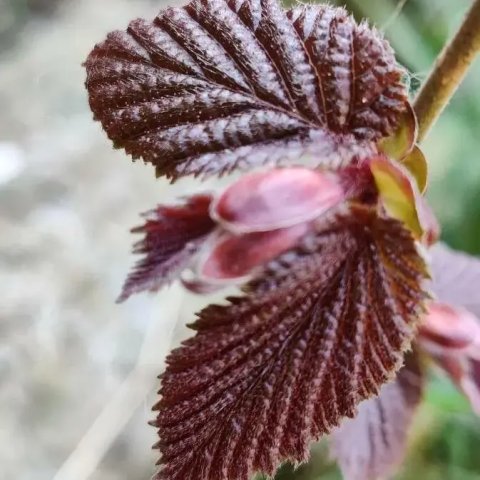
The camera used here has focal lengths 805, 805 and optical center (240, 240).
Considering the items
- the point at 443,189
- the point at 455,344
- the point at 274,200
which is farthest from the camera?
the point at 443,189

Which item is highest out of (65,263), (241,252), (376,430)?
(241,252)

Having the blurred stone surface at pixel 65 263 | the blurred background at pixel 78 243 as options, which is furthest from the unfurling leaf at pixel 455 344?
the blurred stone surface at pixel 65 263

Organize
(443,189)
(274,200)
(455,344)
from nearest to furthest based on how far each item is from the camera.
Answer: (274,200) < (455,344) < (443,189)

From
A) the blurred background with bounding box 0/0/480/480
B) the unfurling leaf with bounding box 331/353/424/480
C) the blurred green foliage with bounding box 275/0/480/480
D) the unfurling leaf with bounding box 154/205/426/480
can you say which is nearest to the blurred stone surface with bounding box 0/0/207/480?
the blurred background with bounding box 0/0/480/480

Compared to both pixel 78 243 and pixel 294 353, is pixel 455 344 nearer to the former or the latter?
pixel 294 353

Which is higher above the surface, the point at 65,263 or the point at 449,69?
the point at 449,69

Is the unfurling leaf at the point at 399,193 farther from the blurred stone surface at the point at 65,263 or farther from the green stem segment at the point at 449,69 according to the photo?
the blurred stone surface at the point at 65,263

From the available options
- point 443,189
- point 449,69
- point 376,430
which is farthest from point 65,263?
point 449,69

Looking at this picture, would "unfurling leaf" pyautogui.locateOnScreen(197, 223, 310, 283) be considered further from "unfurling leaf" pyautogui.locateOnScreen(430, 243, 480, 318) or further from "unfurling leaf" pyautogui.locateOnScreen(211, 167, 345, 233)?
"unfurling leaf" pyautogui.locateOnScreen(430, 243, 480, 318)
